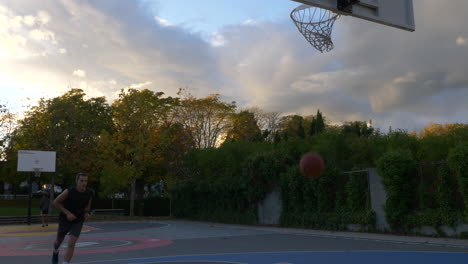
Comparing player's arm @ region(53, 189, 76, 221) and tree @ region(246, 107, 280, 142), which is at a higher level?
tree @ region(246, 107, 280, 142)

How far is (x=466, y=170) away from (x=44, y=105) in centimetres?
3406

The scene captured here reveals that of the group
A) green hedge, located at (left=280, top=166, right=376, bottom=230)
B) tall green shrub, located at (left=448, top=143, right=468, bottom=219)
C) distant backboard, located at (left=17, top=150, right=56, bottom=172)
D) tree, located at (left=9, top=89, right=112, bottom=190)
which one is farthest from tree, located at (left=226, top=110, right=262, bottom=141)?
tall green shrub, located at (left=448, top=143, right=468, bottom=219)

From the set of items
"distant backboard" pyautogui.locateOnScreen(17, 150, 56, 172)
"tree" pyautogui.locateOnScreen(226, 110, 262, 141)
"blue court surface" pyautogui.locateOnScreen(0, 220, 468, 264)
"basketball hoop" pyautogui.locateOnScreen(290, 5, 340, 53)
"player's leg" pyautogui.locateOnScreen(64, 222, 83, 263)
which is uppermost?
"tree" pyautogui.locateOnScreen(226, 110, 262, 141)

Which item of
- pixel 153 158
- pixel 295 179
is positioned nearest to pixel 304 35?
pixel 295 179

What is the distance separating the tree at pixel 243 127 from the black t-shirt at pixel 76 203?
101 ft

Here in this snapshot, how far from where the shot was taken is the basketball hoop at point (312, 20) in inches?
459

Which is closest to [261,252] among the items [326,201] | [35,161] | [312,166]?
[312,166]

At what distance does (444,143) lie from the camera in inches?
655

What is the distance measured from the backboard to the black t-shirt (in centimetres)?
577

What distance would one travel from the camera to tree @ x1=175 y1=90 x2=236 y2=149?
38.0 metres

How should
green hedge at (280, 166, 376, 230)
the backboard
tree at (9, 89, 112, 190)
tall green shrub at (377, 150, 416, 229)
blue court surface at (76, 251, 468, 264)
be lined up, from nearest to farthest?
the backboard < blue court surface at (76, 251, 468, 264) < tall green shrub at (377, 150, 416, 229) < green hedge at (280, 166, 376, 230) < tree at (9, 89, 112, 190)

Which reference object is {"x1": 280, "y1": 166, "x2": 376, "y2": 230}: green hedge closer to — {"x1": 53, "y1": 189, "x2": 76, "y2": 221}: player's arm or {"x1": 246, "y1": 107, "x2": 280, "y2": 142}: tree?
{"x1": 53, "y1": 189, "x2": 76, "y2": 221}: player's arm

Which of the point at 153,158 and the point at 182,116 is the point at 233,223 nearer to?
the point at 153,158

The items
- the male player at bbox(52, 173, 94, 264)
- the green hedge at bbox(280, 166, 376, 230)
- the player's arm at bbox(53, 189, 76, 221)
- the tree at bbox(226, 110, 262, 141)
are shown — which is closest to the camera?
the player's arm at bbox(53, 189, 76, 221)
